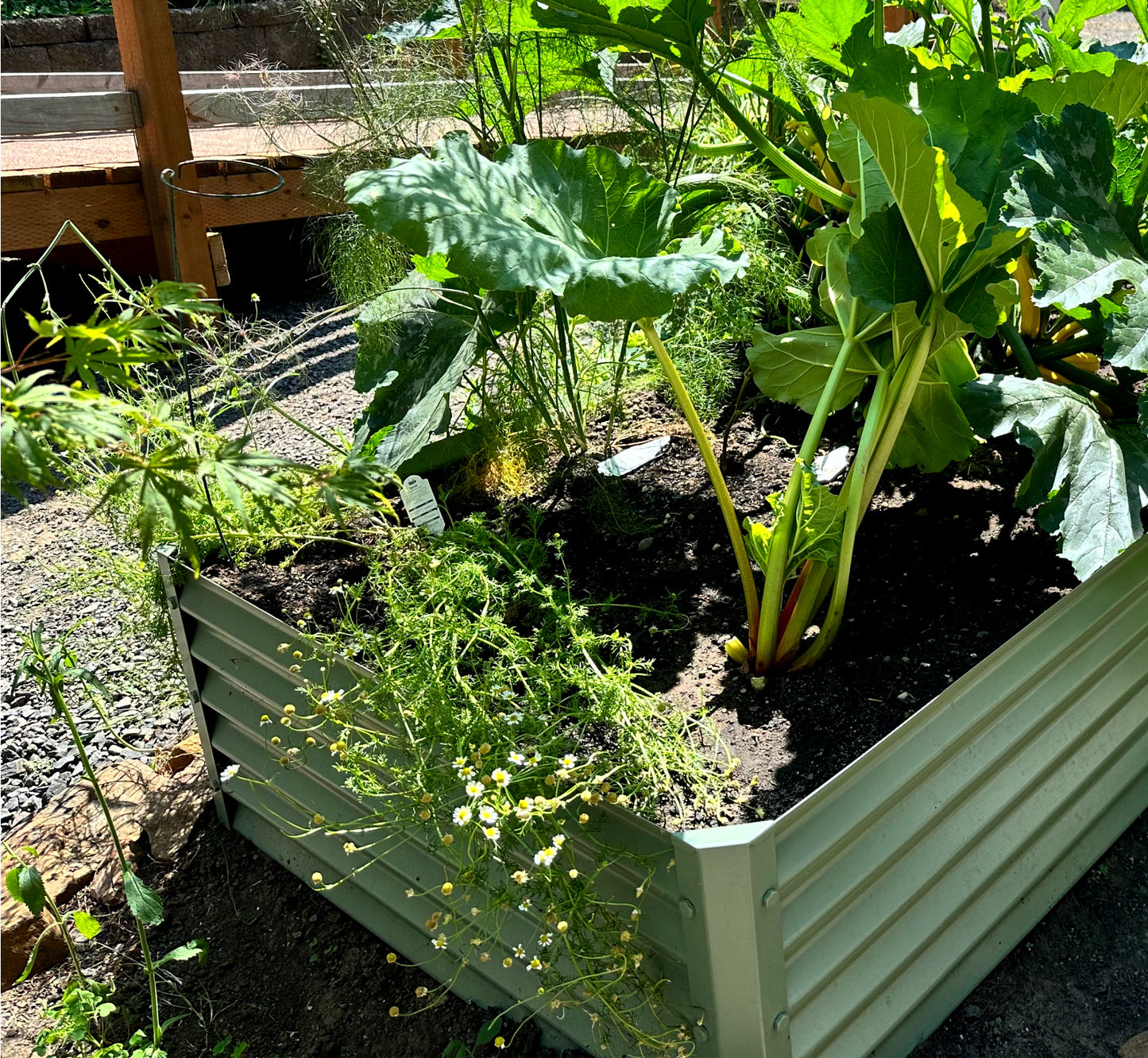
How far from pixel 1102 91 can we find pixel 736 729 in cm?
116

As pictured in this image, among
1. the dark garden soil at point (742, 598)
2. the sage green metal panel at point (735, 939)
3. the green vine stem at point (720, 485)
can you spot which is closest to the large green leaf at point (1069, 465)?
the dark garden soil at point (742, 598)

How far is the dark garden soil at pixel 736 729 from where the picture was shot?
156cm

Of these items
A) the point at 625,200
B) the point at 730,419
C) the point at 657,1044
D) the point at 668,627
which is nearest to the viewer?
the point at 657,1044

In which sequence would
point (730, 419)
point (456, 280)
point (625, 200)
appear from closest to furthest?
point (625, 200), point (456, 280), point (730, 419)

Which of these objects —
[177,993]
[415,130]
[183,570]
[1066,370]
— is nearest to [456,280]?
[415,130]

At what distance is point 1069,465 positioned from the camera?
1.54 metres

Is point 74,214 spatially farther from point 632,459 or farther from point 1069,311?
point 1069,311

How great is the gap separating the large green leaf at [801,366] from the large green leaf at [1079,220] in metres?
0.33

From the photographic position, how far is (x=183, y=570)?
1848 mm

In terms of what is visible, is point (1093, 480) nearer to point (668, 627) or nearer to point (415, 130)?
point (668, 627)

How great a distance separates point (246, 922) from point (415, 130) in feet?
5.18

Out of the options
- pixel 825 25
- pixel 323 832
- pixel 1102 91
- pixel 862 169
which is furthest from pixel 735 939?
pixel 825 25

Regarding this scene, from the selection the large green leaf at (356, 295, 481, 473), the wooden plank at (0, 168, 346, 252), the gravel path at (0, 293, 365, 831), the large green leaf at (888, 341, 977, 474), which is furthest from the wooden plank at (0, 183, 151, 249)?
the large green leaf at (888, 341, 977, 474)

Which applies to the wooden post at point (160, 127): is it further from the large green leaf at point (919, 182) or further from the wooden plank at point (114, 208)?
the large green leaf at point (919, 182)
